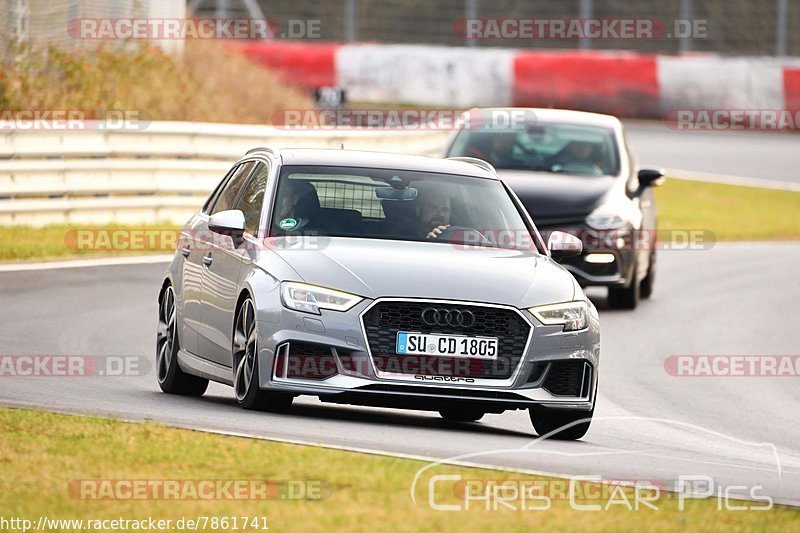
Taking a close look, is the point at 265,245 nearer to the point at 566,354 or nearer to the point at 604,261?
the point at 566,354

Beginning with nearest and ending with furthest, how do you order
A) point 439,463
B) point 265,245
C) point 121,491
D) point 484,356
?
point 121,491 → point 439,463 → point 484,356 → point 265,245

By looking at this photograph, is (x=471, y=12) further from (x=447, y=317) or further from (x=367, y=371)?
(x=367, y=371)

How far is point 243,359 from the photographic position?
372 inches

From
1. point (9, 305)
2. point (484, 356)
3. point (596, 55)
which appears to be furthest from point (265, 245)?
point (596, 55)

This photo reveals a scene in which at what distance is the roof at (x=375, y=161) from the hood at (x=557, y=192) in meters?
5.66

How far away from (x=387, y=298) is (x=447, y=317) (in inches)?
12.8

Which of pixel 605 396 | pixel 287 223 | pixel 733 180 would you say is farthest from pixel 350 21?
pixel 287 223

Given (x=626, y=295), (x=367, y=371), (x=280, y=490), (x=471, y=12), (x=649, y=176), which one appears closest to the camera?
(x=280, y=490)

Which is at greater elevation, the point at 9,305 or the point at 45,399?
the point at 45,399

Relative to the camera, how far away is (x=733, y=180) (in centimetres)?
3288

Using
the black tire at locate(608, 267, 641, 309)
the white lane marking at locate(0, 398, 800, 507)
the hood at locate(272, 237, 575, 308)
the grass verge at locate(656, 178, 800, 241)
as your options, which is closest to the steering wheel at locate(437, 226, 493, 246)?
the hood at locate(272, 237, 575, 308)

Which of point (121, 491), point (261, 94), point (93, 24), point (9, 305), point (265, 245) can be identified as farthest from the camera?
point (261, 94)

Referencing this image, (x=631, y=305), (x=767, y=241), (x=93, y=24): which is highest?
(x=93, y=24)

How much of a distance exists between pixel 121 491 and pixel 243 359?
2.64 meters
